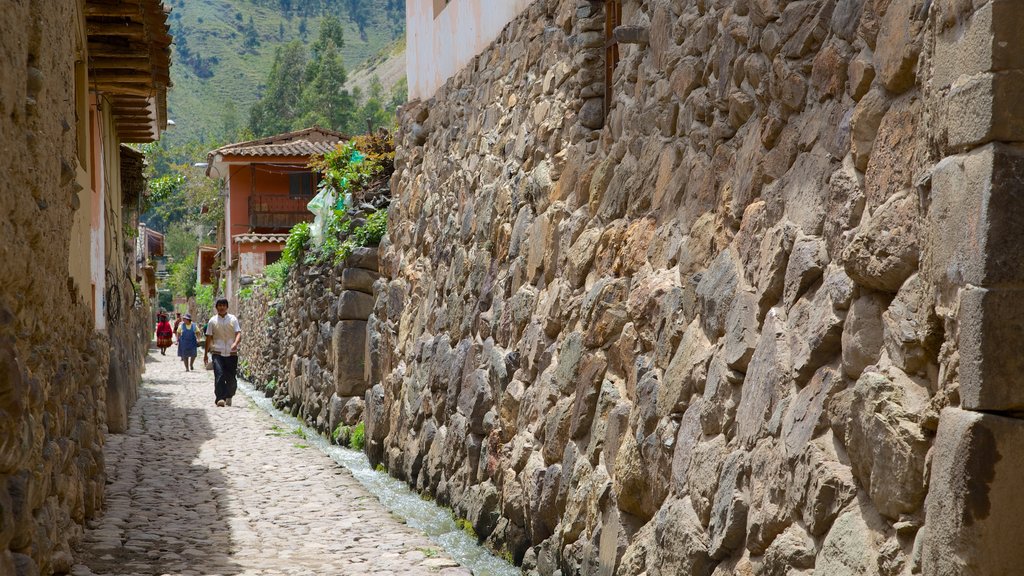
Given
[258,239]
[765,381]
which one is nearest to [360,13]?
[258,239]

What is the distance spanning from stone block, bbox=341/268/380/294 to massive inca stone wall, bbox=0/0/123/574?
5.00m

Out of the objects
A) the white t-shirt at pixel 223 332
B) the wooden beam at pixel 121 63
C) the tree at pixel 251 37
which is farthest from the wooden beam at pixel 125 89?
the tree at pixel 251 37

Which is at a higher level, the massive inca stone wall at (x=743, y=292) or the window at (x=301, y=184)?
the window at (x=301, y=184)

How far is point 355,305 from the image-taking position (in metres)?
11.8

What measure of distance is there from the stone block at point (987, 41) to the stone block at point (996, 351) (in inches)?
19.3

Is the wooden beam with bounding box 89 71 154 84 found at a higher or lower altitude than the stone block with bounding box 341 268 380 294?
higher

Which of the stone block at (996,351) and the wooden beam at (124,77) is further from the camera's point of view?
the wooden beam at (124,77)

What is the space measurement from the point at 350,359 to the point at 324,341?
42.3 inches

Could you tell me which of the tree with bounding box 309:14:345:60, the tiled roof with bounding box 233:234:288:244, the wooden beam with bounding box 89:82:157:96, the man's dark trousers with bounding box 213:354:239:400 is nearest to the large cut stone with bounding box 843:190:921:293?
the wooden beam with bounding box 89:82:157:96

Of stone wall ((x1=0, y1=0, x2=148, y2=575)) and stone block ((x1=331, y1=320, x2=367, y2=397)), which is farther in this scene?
stone block ((x1=331, y1=320, x2=367, y2=397))

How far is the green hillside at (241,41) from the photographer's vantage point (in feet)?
316

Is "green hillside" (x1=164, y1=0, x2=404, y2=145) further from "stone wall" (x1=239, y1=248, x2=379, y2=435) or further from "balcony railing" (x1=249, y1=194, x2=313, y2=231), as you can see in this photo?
"stone wall" (x1=239, y1=248, x2=379, y2=435)

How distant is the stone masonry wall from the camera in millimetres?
Result: 3857

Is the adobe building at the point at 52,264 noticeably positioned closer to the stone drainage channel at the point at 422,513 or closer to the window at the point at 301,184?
the stone drainage channel at the point at 422,513
